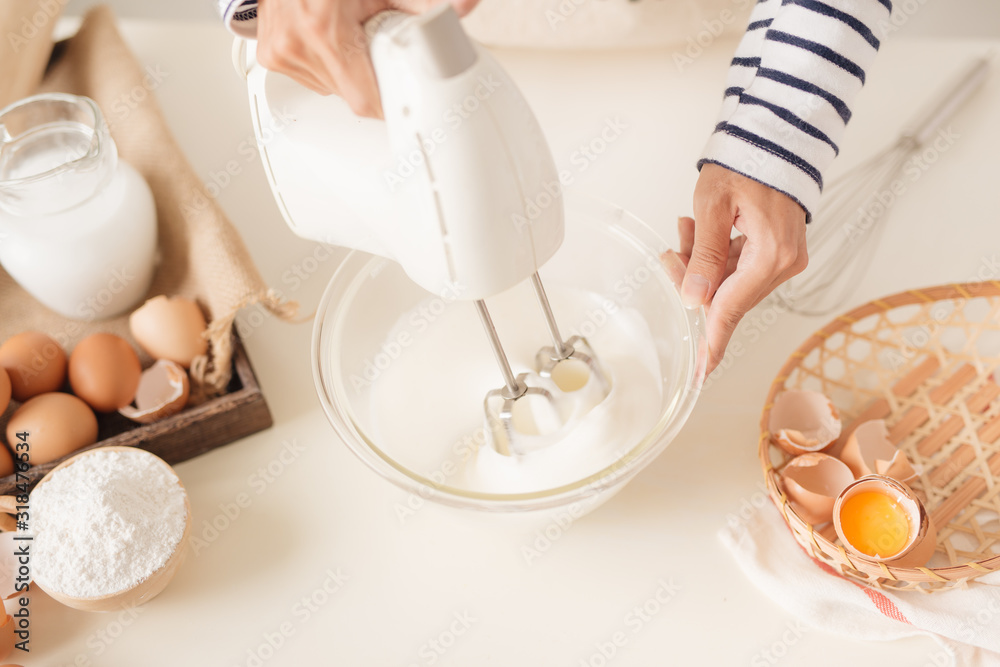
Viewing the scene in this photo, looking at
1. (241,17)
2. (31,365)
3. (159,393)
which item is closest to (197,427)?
(159,393)

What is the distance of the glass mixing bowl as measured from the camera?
0.65 m

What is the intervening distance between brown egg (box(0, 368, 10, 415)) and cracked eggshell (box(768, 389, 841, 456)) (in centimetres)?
69

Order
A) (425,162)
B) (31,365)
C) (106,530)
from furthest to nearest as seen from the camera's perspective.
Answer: (31,365) → (106,530) → (425,162)

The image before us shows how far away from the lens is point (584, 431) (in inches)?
25.1

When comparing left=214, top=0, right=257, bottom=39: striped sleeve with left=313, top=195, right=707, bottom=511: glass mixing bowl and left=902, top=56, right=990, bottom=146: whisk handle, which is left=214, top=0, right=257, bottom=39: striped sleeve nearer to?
left=313, top=195, right=707, bottom=511: glass mixing bowl

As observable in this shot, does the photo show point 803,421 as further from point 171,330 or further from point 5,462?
point 5,462

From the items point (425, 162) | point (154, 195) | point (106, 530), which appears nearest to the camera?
point (425, 162)

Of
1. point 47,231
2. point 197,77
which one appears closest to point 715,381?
point 47,231

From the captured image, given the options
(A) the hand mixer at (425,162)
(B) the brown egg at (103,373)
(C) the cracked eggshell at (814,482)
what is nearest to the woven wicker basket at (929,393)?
(C) the cracked eggshell at (814,482)

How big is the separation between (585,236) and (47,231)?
0.50 meters

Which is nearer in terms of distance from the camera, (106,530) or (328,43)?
(328,43)

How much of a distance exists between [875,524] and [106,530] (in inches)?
24.3

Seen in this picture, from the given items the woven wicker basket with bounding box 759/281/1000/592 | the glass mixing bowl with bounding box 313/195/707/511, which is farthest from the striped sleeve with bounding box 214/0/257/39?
the woven wicker basket with bounding box 759/281/1000/592

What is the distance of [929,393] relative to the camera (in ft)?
2.41
